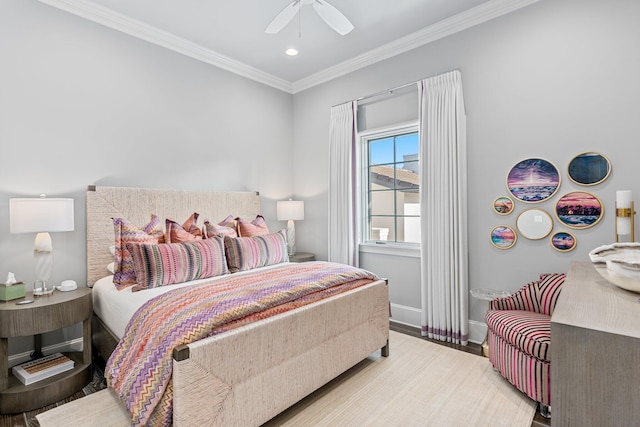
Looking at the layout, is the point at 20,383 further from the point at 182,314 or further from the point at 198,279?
the point at 182,314

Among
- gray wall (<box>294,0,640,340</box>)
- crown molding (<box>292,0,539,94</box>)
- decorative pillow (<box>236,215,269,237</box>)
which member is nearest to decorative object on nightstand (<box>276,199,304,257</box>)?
decorative pillow (<box>236,215,269,237</box>)

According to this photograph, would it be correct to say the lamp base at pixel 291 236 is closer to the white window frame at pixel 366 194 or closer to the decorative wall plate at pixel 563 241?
the white window frame at pixel 366 194

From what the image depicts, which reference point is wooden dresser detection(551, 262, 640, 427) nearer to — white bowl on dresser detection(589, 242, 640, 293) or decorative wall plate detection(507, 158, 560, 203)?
white bowl on dresser detection(589, 242, 640, 293)

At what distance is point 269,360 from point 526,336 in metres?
1.58

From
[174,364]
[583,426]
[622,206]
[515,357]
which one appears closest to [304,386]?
[174,364]

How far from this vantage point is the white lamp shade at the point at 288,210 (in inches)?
166

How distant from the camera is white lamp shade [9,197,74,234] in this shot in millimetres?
2211

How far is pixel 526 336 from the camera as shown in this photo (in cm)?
201

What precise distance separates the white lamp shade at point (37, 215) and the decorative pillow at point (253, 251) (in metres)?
1.21

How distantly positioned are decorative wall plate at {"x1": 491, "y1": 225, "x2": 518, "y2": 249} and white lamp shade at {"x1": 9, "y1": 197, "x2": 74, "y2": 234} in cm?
347

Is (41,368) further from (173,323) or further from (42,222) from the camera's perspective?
(173,323)

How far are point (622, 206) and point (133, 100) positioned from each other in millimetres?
4064

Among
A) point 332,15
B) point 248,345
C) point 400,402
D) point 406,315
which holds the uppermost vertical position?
point 332,15

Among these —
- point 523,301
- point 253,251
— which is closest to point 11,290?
point 253,251
